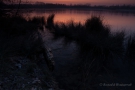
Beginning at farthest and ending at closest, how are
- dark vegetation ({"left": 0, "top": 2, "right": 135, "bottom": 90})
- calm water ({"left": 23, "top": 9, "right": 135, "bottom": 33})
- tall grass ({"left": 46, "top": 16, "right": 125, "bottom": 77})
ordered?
calm water ({"left": 23, "top": 9, "right": 135, "bottom": 33}), tall grass ({"left": 46, "top": 16, "right": 125, "bottom": 77}), dark vegetation ({"left": 0, "top": 2, "right": 135, "bottom": 90})

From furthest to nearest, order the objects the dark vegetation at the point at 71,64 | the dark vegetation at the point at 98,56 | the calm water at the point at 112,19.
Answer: the calm water at the point at 112,19 → the dark vegetation at the point at 98,56 → the dark vegetation at the point at 71,64

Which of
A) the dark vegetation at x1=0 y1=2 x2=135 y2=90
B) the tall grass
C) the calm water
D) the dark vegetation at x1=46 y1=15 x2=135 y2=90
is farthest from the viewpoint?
the calm water

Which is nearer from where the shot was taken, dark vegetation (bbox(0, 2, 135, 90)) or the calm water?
dark vegetation (bbox(0, 2, 135, 90))

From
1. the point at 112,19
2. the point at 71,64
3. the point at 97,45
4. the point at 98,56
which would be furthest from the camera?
the point at 112,19

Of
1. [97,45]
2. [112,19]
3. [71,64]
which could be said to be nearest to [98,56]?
[97,45]

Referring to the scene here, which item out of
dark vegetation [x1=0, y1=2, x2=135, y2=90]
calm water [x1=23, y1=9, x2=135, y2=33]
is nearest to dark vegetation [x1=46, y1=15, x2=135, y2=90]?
dark vegetation [x1=0, y1=2, x2=135, y2=90]

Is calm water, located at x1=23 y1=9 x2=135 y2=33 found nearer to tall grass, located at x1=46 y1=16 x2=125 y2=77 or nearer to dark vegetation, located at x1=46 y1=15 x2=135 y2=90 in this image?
tall grass, located at x1=46 y1=16 x2=125 y2=77

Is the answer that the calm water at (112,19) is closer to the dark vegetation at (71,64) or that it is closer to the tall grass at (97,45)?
the tall grass at (97,45)

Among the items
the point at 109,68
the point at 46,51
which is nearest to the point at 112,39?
the point at 109,68

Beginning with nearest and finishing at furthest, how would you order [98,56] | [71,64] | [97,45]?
[71,64] < [98,56] < [97,45]

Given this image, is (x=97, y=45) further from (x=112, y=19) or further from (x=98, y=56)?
(x=112, y=19)

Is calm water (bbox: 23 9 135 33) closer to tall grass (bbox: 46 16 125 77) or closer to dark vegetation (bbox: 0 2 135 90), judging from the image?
tall grass (bbox: 46 16 125 77)

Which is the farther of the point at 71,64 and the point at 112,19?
the point at 112,19

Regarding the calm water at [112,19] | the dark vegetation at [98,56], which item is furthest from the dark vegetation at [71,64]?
the calm water at [112,19]
